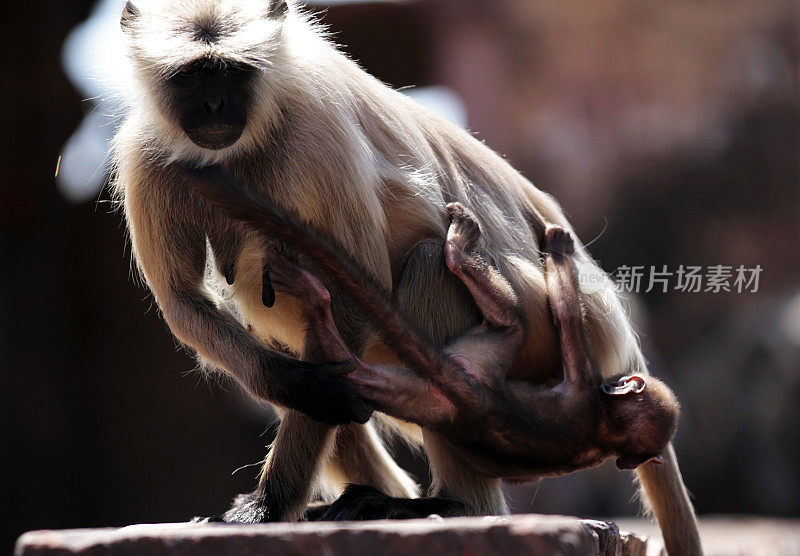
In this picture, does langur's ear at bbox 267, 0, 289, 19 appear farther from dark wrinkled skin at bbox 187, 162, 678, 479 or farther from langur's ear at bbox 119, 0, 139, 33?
dark wrinkled skin at bbox 187, 162, 678, 479

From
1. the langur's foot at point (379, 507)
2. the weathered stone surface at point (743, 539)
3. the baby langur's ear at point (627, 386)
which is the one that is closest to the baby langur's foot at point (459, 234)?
Answer: the baby langur's ear at point (627, 386)

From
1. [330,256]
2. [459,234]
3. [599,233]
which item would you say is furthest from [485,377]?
[599,233]

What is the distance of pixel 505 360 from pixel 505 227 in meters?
0.61

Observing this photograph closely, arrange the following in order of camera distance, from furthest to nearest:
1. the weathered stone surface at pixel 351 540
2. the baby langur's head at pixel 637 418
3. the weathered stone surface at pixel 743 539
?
the weathered stone surface at pixel 743 539, the baby langur's head at pixel 637 418, the weathered stone surface at pixel 351 540

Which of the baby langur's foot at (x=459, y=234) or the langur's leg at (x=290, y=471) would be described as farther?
the baby langur's foot at (x=459, y=234)

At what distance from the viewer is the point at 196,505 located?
11.2 meters

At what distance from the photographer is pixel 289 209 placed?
2.87m

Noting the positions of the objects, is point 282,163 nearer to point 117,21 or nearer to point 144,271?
point 144,271

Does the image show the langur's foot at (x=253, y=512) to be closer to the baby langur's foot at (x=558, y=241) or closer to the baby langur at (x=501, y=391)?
the baby langur at (x=501, y=391)

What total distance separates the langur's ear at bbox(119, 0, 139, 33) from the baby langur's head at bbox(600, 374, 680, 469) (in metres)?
2.01

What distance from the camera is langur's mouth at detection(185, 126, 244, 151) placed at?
2768mm

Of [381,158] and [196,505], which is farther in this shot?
[196,505]

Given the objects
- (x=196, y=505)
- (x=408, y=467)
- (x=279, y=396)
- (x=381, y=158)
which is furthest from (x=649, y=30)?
(x=279, y=396)

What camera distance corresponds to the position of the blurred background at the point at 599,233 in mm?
10695
